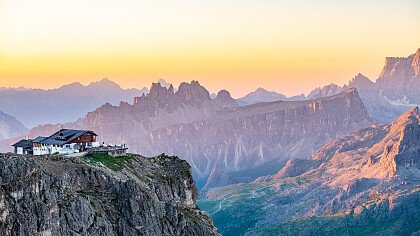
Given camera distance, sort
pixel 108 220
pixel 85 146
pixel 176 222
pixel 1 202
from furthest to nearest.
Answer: pixel 85 146 → pixel 176 222 → pixel 108 220 → pixel 1 202

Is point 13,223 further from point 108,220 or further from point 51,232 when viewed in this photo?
point 108,220

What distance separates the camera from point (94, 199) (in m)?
152

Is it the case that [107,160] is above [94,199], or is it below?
above

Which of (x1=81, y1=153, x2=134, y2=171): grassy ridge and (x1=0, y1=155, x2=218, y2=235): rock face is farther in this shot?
(x1=81, y1=153, x2=134, y2=171): grassy ridge

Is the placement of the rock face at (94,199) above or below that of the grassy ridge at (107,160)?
below

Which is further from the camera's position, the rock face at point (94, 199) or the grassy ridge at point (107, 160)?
the grassy ridge at point (107, 160)

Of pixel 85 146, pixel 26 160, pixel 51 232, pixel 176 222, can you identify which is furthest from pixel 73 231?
pixel 85 146

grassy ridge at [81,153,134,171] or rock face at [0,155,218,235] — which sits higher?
grassy ridge at [81,153,134,171]

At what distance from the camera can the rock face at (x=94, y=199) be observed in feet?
425

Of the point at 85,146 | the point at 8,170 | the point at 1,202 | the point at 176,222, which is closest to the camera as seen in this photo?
the point at 1,202

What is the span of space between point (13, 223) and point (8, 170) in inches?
479

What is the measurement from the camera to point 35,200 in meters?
131

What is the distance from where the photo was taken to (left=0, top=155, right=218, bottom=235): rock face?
129575mm

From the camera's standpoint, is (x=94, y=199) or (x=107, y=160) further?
(x=107, y=160)
